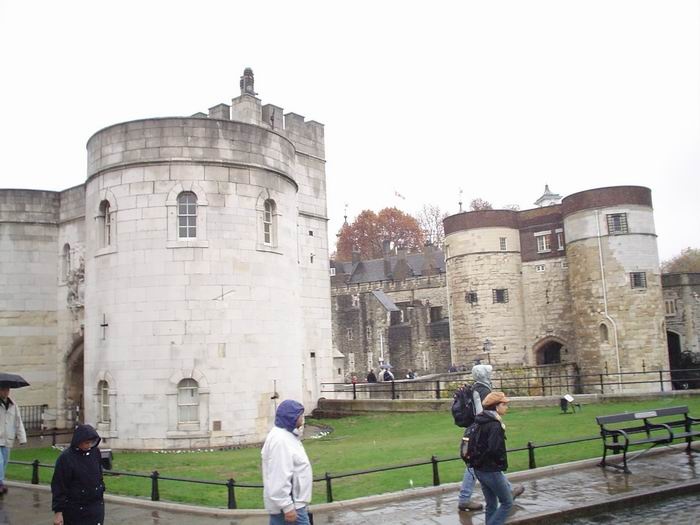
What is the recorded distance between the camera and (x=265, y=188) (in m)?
18.6

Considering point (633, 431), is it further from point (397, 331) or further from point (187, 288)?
point (397, 331)

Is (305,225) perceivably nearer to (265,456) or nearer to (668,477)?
(668,477)

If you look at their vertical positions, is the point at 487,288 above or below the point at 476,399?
above

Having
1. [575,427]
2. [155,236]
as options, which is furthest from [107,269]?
[575,427]

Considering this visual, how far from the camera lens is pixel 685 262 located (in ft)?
253

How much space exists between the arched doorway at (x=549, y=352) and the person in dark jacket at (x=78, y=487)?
113 ft

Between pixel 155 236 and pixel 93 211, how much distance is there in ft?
8.27

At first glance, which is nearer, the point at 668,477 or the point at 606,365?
the point at 668,477

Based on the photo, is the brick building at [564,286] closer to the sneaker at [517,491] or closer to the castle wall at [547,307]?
the castle wall at [547,307]

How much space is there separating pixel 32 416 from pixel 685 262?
7480cm

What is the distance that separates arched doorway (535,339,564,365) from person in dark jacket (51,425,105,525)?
113ft

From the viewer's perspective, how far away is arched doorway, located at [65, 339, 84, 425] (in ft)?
75.9

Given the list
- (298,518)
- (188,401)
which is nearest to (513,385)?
(188,401)

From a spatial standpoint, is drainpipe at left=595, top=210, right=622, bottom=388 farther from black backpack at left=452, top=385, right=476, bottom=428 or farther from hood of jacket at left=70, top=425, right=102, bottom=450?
hood of jacket at left=70, top=425, right=102, bottom=450
